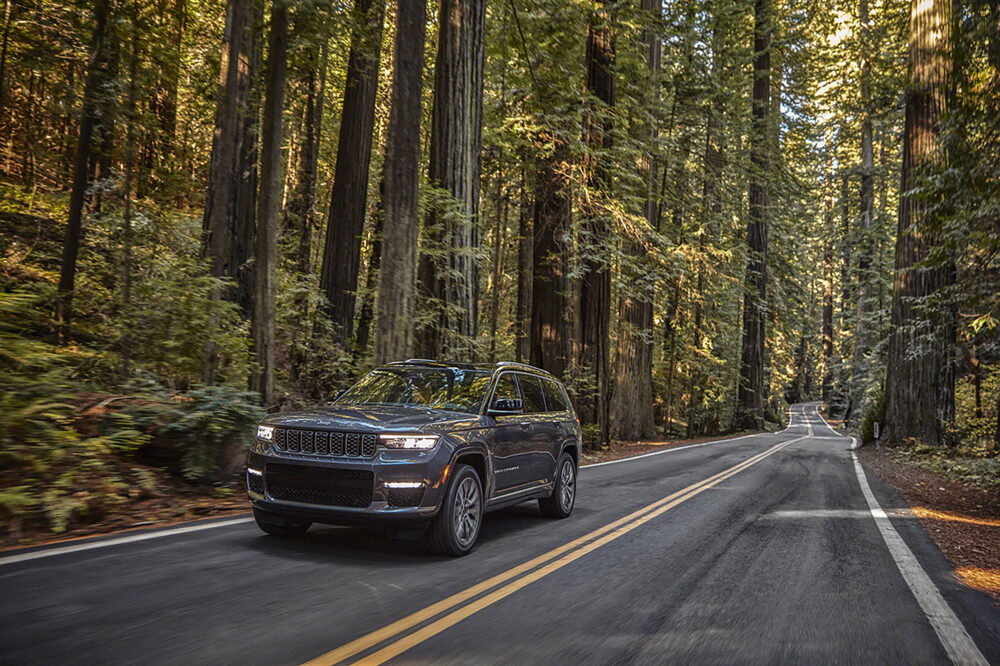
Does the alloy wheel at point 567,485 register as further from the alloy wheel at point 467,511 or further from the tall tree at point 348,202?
the tall tree at point 348,202

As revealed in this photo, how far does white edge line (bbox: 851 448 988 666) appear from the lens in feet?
15.1

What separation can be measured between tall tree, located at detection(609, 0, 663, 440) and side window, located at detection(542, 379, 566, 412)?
13974 millimetres

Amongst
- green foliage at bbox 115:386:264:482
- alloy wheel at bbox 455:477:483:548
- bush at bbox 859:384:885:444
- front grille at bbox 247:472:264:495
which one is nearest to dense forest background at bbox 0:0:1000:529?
green foliage at bbox 115:386:264:482

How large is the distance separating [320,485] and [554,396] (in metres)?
4.23

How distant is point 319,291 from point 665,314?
18996mm

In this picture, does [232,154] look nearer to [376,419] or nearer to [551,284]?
[551,284]

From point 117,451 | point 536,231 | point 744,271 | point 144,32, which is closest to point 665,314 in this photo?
point 744,271

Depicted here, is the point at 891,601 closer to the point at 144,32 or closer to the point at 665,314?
the point at 144,32

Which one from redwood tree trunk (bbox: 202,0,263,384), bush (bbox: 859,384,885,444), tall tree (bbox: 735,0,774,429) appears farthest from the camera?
tall tree (bbox: 735,0,774,429)

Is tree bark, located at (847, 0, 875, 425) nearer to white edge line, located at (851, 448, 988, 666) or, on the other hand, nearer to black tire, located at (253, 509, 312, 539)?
white edge line, located at (851, 448, 988, 666)

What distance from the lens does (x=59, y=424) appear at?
7719 millimetres

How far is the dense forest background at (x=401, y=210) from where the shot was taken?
1026 centimetres

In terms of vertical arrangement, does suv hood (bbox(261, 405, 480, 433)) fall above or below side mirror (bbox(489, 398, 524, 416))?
below

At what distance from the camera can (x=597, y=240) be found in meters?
20.0
